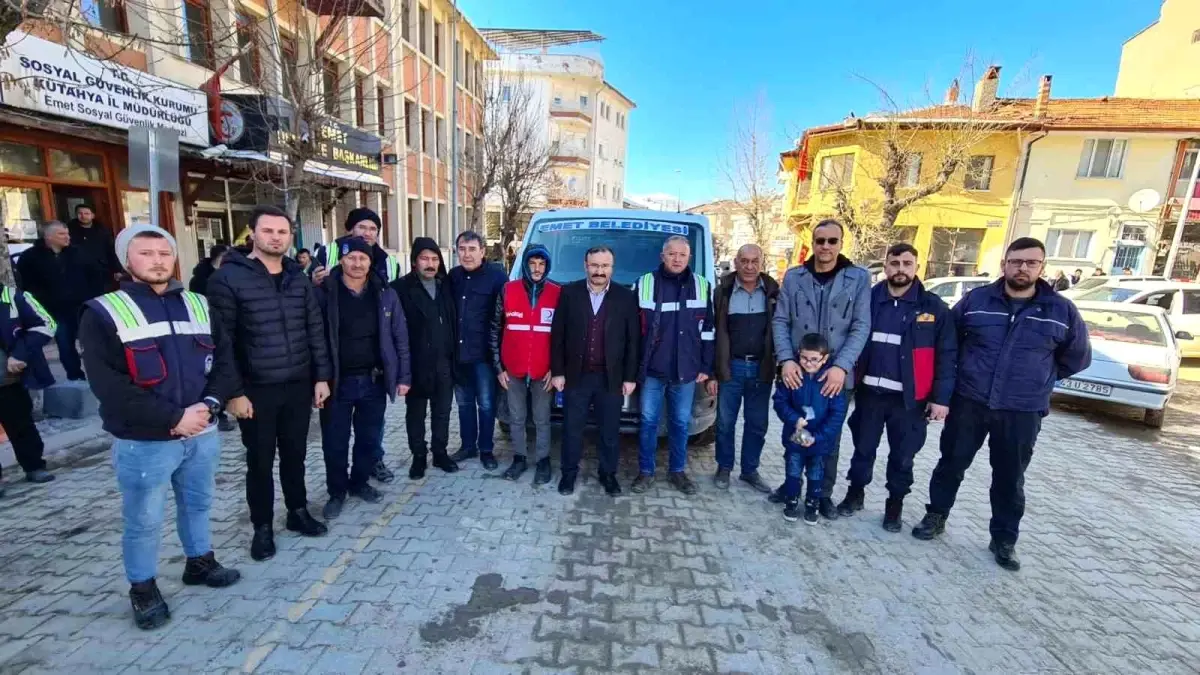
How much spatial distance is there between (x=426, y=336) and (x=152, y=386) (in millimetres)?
1771

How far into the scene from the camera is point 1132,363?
6297 mm

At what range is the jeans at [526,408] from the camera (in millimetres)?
4082

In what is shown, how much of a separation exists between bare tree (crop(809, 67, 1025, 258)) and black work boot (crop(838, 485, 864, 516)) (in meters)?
12.9

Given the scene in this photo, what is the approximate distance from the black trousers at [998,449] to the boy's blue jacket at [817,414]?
0.70m

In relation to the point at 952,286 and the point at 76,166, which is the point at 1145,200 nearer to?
the point at 952,286

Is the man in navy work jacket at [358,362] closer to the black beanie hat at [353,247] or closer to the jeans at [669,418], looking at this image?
the black beanie hat at [353,247]

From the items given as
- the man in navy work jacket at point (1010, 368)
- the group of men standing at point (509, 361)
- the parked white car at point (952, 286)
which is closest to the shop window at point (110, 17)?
the group of men standing at point (509, 361)

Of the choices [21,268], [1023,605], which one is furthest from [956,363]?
[21,268]

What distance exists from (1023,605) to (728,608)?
1.74 meters

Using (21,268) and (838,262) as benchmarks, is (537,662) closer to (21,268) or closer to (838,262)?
(838,262)

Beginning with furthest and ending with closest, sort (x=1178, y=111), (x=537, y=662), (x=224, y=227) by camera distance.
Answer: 1. (x=1178, y=111)
2. (x=224, y=227)
3. (x=537, y=662)

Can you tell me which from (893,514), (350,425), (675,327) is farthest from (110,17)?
(893,514)

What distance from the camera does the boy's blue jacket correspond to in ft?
11.8

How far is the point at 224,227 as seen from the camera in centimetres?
1097
